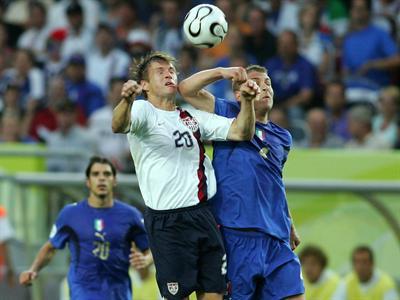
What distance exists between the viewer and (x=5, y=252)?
13.5m

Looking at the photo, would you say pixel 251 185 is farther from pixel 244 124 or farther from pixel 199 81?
pixel 199 81

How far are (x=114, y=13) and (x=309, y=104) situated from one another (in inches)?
164

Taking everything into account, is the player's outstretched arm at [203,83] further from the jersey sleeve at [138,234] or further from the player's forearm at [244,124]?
the jersey sleeve at [138,234]

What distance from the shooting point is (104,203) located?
11008mm

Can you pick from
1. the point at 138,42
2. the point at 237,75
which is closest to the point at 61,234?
the point at 237,75

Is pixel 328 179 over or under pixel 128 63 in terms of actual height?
under

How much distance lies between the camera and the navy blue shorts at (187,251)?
898 cm

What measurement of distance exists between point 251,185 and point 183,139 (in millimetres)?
624

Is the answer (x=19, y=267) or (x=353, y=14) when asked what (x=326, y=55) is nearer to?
(x=353, y=14)

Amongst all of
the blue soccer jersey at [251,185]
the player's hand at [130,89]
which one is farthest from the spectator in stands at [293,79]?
the player's hand at [130,89]

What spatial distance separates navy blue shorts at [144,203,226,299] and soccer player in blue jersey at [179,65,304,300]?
184 millimetres

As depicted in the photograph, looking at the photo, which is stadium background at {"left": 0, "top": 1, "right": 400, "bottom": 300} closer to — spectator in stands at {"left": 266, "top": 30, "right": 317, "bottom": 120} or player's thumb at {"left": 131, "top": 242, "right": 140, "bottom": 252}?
spectator in stands at {"left": 266, "top": 30, "right": 317, "bottom": 120}

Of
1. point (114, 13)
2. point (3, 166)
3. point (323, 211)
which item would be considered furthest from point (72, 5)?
point (323, 211)

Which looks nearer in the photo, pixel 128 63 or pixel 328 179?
pixel 328 179
